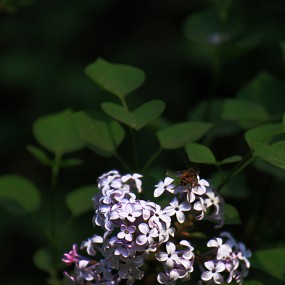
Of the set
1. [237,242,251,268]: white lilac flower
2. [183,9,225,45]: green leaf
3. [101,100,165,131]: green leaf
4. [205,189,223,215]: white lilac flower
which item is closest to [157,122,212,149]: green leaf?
[101,100,165,131]: green leaf

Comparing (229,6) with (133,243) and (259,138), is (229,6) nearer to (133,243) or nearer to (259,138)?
(259,138)

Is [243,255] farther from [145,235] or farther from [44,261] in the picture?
[44,261]

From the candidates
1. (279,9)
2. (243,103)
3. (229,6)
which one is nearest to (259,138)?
(243,103)

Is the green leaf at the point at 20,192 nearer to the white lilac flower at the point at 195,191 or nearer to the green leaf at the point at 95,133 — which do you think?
the green leaf at the point at 95,133

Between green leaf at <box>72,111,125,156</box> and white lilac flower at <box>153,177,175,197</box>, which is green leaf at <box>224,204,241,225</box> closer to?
white lilac flower at <box>153,177,175,197</box>

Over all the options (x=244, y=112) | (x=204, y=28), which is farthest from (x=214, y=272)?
(x=204, y=28)

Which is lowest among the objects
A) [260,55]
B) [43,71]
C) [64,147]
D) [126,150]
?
[126,150]
